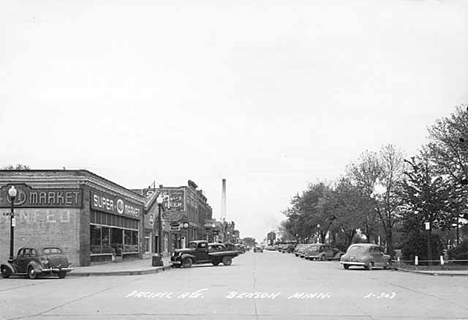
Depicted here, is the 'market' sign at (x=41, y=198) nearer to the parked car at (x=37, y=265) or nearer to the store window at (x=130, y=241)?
the parked car at (x=37, y=265)

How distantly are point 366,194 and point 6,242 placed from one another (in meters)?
30.1

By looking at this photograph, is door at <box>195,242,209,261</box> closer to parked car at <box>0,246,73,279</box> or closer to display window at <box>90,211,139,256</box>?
display window at <box>90,211,139,256</box>

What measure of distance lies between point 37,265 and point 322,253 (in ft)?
111

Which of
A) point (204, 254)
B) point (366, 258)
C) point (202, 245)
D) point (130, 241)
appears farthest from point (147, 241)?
point (366, 258)

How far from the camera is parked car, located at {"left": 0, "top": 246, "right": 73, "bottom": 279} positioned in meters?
28.4

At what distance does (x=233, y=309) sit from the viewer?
1530cm

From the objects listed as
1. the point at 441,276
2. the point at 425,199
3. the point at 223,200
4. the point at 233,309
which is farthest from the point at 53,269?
the point at 223,200

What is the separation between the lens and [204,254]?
42.9 metres

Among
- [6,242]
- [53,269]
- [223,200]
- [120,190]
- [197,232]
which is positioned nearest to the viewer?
[53,269]

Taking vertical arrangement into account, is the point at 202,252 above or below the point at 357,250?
below

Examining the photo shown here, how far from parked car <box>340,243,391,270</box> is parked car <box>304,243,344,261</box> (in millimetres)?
18020

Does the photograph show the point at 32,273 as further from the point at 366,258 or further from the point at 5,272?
the point at 366,258

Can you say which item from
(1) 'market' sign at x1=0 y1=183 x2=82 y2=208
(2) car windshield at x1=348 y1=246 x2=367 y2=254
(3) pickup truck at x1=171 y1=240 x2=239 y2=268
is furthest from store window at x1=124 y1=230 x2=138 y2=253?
(2) car windshield at x1=348 y1=246 x2=367 y2=254

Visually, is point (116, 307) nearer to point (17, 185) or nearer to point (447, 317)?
point (447, 317)
